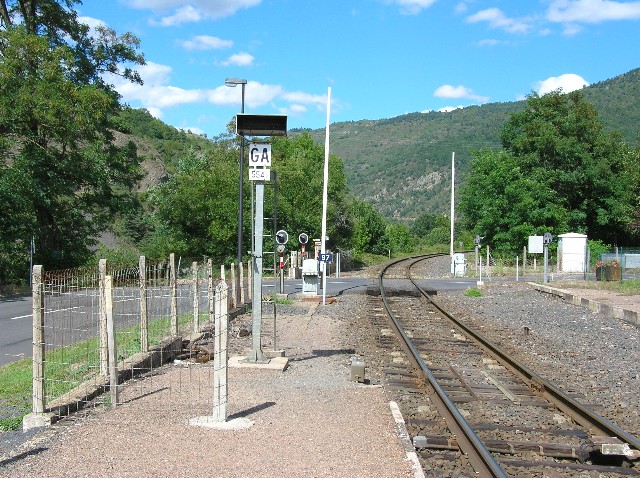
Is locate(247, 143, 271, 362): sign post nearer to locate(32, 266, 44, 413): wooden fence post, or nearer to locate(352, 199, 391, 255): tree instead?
locate(32, 266, 44, 413): wooden fence post

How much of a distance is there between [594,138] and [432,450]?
54159 millimetres

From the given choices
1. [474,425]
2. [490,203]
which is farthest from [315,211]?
[474,425]

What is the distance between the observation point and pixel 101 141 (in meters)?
33.2

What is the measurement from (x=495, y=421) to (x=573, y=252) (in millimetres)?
33963

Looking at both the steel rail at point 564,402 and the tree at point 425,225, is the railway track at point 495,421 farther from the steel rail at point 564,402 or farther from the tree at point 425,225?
the tree at point 425,225

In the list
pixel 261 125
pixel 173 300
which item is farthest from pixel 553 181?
pixel 261 125

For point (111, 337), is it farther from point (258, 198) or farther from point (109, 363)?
point (258, 198)

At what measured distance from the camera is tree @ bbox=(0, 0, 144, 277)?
29.2 metres

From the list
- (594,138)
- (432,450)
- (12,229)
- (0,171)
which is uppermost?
(594,138)

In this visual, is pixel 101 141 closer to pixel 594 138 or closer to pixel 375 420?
pixel 375 420

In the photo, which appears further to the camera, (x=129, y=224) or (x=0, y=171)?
(x=129, y=224)

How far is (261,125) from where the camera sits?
1049cm

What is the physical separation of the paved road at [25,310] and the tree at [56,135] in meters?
6.37

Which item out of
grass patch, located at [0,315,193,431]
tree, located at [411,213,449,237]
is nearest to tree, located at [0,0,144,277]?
grass patch, located at [0,315,193,431]
